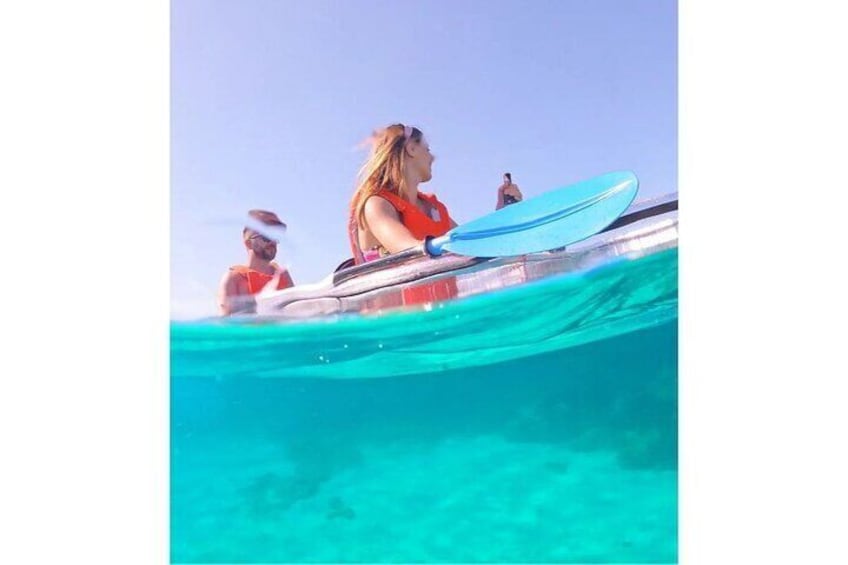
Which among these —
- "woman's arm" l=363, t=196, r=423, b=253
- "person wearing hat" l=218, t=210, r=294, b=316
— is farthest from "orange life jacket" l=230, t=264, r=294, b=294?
"woman's arm" l=363, t=196, r=423, b=253

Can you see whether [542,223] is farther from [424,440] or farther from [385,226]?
[424,440]

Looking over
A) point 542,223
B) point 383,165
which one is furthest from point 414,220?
point 542,223

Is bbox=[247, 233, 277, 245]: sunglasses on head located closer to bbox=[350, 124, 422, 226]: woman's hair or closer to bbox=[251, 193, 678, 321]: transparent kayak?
bbox=[251, 193, 678, 321]: transparent kayak

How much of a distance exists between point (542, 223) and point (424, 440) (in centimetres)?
106

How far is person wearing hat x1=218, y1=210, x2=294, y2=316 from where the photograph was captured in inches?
130

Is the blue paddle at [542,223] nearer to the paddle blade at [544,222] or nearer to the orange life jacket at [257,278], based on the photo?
the paddle blade at [544,222]

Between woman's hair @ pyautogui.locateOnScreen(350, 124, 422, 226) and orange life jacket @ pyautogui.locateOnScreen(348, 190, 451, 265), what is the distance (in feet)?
0.11

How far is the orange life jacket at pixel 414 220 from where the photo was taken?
3352 mm
